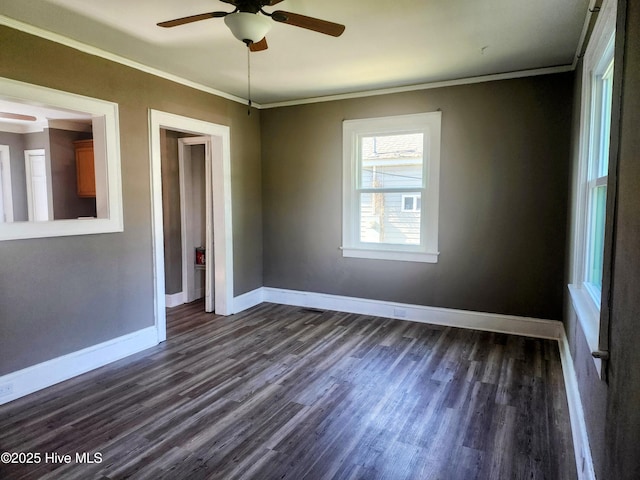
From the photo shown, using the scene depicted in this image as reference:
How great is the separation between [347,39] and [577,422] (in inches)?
118

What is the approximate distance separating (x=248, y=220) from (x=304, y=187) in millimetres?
853

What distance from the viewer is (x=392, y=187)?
4.69m

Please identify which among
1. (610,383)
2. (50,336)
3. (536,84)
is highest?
(536,84)

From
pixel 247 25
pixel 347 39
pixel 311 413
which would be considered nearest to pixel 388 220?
pixel 347 39

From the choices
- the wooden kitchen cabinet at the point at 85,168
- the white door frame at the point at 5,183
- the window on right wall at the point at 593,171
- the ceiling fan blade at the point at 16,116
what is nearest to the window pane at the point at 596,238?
the window on right wall at the point at 593,171

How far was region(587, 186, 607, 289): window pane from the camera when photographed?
Result: 250 cm

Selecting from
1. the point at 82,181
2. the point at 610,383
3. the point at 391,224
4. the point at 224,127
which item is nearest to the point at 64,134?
the point at 82,181

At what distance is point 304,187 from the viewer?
A: 5211mm

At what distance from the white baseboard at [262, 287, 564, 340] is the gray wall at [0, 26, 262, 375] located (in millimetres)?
1991

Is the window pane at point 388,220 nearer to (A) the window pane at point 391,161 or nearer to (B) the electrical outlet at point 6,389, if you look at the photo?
(A) the window pane at point 391,161

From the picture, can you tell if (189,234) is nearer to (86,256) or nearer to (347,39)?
(86,256)

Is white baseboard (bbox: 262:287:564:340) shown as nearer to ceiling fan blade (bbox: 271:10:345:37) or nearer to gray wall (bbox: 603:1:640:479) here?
gray wall (bbox: 603:1:640:479)

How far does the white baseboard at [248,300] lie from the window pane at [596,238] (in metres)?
3.75

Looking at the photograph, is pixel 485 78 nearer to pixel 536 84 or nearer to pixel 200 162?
pixel 536 84
